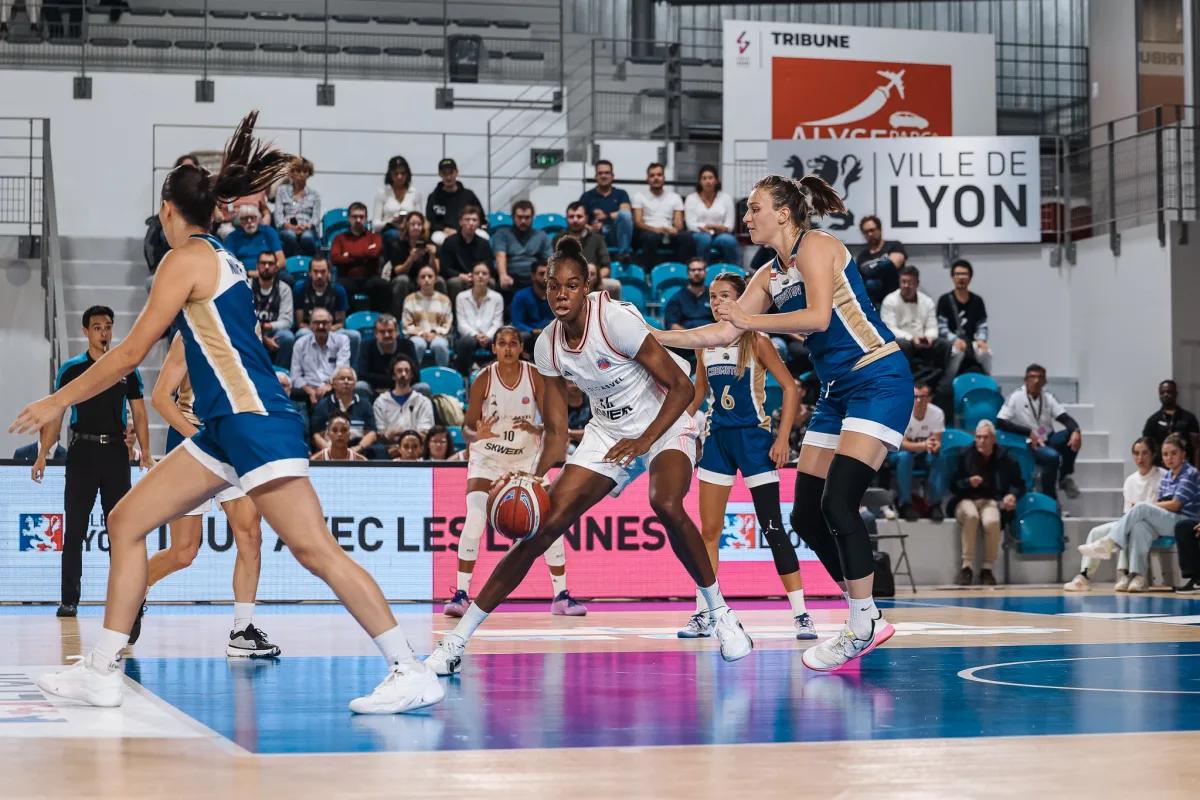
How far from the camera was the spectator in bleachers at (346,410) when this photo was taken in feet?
48.6

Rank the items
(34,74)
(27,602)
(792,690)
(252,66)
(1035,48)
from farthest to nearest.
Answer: (1035,48)
(252,66)
(34,74)
(27,602)
(792,690)

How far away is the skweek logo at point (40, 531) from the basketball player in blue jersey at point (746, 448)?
6.21 m

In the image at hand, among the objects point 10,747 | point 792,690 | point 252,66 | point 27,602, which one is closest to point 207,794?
point 10,747

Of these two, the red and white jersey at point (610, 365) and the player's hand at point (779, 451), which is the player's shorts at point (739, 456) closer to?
the player's hand at point (779, 451)

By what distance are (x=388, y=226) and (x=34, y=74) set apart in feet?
18.5

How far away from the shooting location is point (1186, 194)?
19062mm

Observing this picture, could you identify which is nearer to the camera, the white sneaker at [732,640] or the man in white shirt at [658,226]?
the white sneaker at [732,640]

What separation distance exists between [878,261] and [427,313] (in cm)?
538

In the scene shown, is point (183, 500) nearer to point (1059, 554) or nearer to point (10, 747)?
point (10, 747)

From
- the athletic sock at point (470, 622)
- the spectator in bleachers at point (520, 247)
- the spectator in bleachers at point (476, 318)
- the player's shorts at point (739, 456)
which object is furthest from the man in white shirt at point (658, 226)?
the athletic sock at point (470, 622)

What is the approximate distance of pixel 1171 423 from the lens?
55.6 ft

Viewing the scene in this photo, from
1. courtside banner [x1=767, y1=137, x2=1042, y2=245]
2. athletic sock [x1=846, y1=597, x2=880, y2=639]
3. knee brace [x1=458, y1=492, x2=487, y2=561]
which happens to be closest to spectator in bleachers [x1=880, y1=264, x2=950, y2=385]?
courtside banner [x1=767, y1=137, x2=1042, y2=245]

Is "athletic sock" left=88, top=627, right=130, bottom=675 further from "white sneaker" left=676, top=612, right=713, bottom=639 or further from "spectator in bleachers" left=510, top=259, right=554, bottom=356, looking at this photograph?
"spectator in bleachers" left=510, top=259, right=554, bottom=356

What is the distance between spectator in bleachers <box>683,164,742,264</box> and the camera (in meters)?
18.8
